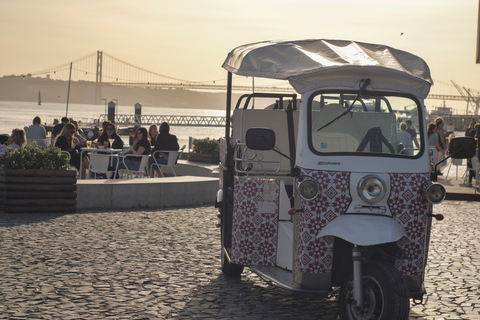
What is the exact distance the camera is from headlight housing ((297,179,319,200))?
5145 mm

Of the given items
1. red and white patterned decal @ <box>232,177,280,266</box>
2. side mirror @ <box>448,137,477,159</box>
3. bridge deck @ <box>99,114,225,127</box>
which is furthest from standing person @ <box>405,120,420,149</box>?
bridge deck @ <box>99,114,225,127</box>

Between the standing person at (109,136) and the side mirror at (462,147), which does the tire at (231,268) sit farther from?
the standing person at (109,136)

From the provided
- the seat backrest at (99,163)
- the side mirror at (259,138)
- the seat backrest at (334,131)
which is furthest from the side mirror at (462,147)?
the seat backrest at (99,163)

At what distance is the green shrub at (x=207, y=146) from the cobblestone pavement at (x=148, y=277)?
10.4 metres

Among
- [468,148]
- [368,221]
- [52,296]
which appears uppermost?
[468,148]

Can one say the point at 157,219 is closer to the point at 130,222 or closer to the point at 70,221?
the point at 130,222

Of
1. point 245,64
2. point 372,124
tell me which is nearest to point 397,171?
point 372,124

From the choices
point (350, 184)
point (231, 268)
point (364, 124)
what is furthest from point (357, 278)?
point (231, 268)

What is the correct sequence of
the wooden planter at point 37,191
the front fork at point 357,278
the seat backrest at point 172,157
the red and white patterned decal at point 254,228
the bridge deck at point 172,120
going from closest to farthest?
1. the front fork at point 357,278
2. the red and white patterned decal at point 254,228
3. the wooden planter at point 37,191
4. the seat backrest at point 172,157
5. the bridge deck at point 172,120

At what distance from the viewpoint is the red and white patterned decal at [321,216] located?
205 inches

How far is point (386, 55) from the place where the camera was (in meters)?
5.75

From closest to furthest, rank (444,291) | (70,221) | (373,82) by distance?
(373,82)
(444,291)
(70,221)

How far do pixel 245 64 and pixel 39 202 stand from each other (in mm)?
5661

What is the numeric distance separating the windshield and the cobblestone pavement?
48.0 inches
